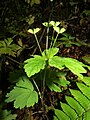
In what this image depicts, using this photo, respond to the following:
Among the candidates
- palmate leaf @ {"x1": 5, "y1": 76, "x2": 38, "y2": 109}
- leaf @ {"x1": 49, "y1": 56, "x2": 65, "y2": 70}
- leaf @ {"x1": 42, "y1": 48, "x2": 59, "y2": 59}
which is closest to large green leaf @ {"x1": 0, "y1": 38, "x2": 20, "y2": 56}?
palmate leaf @ {"x1": 5, "y1": 76, "x2": 38, "y2": 109}

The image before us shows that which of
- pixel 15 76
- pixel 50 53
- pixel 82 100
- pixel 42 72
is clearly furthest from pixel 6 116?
pixel 50 53

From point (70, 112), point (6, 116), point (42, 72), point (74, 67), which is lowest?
point (6, 116)

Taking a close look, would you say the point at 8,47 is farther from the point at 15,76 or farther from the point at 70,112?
the point at 70,112

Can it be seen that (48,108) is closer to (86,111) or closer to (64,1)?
(86,111)

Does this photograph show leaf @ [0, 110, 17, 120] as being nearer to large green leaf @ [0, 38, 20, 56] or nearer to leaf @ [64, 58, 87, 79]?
large green leaf @ [0, 38, 20, 56]

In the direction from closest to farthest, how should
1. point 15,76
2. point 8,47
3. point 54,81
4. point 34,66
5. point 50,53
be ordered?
point 34,66 < point 50,53 < point 54,81 < point 15,76 < point 8,47

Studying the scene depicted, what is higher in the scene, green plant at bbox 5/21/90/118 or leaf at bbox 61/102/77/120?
green plant at bbox 5/21/90/118

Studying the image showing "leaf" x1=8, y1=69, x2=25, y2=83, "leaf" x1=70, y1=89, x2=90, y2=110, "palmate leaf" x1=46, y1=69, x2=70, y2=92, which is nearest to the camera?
"leaf" x1=70, y1=89, x2=90, y2=110

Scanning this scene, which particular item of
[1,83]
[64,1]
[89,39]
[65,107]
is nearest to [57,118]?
[65,107]

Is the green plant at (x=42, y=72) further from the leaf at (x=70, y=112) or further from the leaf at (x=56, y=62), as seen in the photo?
the leaf at (x=70, y=112)
